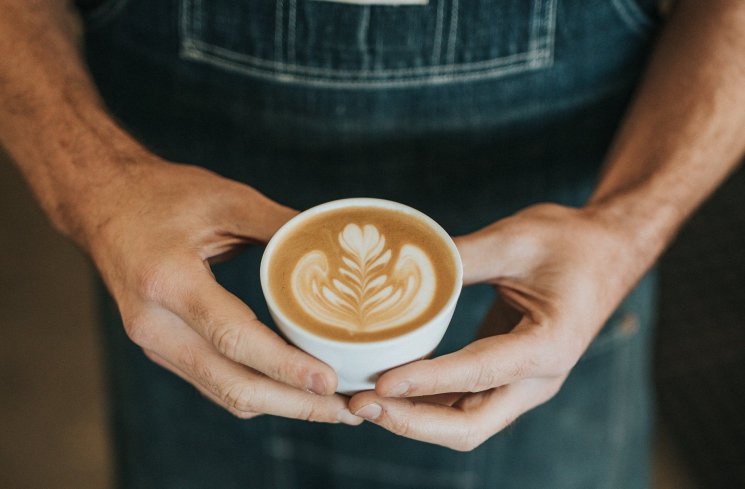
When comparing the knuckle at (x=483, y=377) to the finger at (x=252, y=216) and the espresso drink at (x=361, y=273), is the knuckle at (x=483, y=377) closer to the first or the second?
the espresso drink at (x=361, y=273)

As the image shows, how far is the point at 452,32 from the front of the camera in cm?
100

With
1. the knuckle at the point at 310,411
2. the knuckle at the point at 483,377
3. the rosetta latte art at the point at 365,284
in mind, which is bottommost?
the knuckle at the point at 310,411

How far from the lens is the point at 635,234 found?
36.4 inches

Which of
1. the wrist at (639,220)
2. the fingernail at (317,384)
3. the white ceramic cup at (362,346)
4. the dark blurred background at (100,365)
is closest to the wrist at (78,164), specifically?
the white ceramic cup at (362,346)

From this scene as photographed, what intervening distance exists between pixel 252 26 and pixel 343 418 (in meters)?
0.55

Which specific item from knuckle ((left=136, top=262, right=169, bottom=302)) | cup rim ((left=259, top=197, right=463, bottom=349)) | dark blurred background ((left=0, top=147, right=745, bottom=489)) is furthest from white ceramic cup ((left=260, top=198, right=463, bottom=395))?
dark blurred background ((left=0, top=147, right=745, bottom=489))

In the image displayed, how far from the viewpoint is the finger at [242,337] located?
720 mm

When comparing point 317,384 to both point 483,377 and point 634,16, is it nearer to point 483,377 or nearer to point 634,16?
point 483,377

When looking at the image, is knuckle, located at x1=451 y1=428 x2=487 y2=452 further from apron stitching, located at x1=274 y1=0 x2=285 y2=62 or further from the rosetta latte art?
apron stitching, located at x1=274 y1=0 x2=285 y2=62

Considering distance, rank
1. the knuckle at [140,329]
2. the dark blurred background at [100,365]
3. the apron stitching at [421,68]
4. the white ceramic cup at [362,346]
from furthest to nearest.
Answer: the dark blurred background at [100,365], the apron stitching at [421,68], the knuckle at [140,329], the white ceramic cup at [362,346]

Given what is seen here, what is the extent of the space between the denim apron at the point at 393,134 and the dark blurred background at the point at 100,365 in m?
0.80

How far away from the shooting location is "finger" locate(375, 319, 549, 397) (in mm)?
731

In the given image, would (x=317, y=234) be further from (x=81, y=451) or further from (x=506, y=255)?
(x=81, y=451)

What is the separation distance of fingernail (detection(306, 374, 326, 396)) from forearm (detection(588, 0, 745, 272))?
1.51ft
